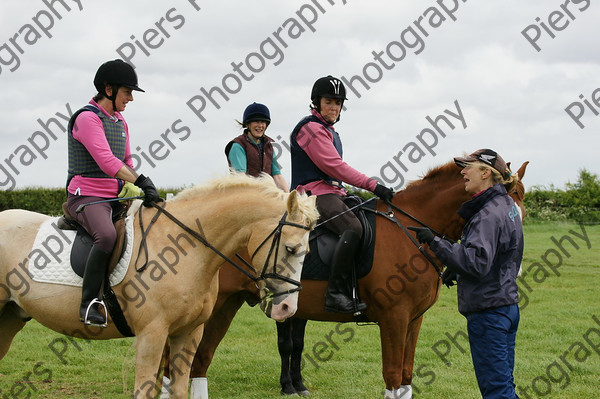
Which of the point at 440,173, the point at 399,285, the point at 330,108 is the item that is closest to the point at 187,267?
the point at 399,285

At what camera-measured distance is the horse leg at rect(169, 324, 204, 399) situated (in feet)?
14.4

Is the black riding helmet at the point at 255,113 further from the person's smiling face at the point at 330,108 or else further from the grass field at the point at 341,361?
the grass field at the point at 341,361

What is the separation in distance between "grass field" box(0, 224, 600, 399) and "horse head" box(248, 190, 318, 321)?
1281 millimetres

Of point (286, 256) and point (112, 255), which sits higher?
point (286, 256)

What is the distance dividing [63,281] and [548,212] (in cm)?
2156

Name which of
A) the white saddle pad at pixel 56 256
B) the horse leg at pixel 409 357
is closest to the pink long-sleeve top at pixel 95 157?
the white saddle pad at pixel 56 256

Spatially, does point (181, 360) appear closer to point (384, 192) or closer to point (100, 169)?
point (100, 169)

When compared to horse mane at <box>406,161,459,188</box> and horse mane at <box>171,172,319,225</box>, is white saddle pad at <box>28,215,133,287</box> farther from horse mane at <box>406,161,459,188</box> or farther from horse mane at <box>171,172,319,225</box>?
horse mane at <box>406,161,459,188</box>

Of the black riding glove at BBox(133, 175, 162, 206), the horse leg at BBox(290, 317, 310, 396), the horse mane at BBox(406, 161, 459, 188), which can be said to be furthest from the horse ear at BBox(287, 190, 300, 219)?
the horse leg at BBox(290, 317, 310, 396)

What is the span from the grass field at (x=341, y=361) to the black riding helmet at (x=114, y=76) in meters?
1.99

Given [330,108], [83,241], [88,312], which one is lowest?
[88,312]

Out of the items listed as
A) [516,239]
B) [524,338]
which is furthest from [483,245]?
[524,338]

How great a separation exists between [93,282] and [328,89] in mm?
2692

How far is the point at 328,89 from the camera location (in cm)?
562
